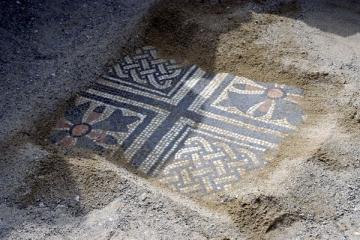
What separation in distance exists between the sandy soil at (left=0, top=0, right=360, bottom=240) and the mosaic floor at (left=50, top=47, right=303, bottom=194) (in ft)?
0.39

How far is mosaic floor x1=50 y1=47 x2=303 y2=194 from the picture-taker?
391cm

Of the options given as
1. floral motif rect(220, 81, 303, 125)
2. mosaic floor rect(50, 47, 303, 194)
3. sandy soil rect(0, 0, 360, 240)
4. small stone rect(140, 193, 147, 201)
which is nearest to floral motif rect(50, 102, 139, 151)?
mosaic floor rect(50, 47, 303, 194)

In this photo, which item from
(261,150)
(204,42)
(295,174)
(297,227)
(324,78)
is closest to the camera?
(297,227)

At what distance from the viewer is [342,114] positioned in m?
4.12

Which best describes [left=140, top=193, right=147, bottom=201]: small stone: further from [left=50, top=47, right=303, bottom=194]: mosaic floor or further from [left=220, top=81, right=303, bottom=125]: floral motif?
[left=220, top=81, right=303, bottom=125]: floral motif

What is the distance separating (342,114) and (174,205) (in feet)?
4.96

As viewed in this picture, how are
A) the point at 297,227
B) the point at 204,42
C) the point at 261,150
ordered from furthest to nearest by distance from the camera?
the point at 204,42 → the point at 261,150 → the point at 297,227

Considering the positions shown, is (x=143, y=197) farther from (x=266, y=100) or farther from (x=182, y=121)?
(x=266, y=100)

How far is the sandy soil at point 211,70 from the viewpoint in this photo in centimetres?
336

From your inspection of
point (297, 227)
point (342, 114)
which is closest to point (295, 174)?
point (297, 227)

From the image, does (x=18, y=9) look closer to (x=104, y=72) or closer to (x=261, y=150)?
(x=104, y=72)

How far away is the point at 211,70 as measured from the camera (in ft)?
15.5

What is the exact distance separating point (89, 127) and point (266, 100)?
1.40 meters

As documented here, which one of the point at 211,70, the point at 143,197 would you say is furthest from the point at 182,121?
the point at 143,197
